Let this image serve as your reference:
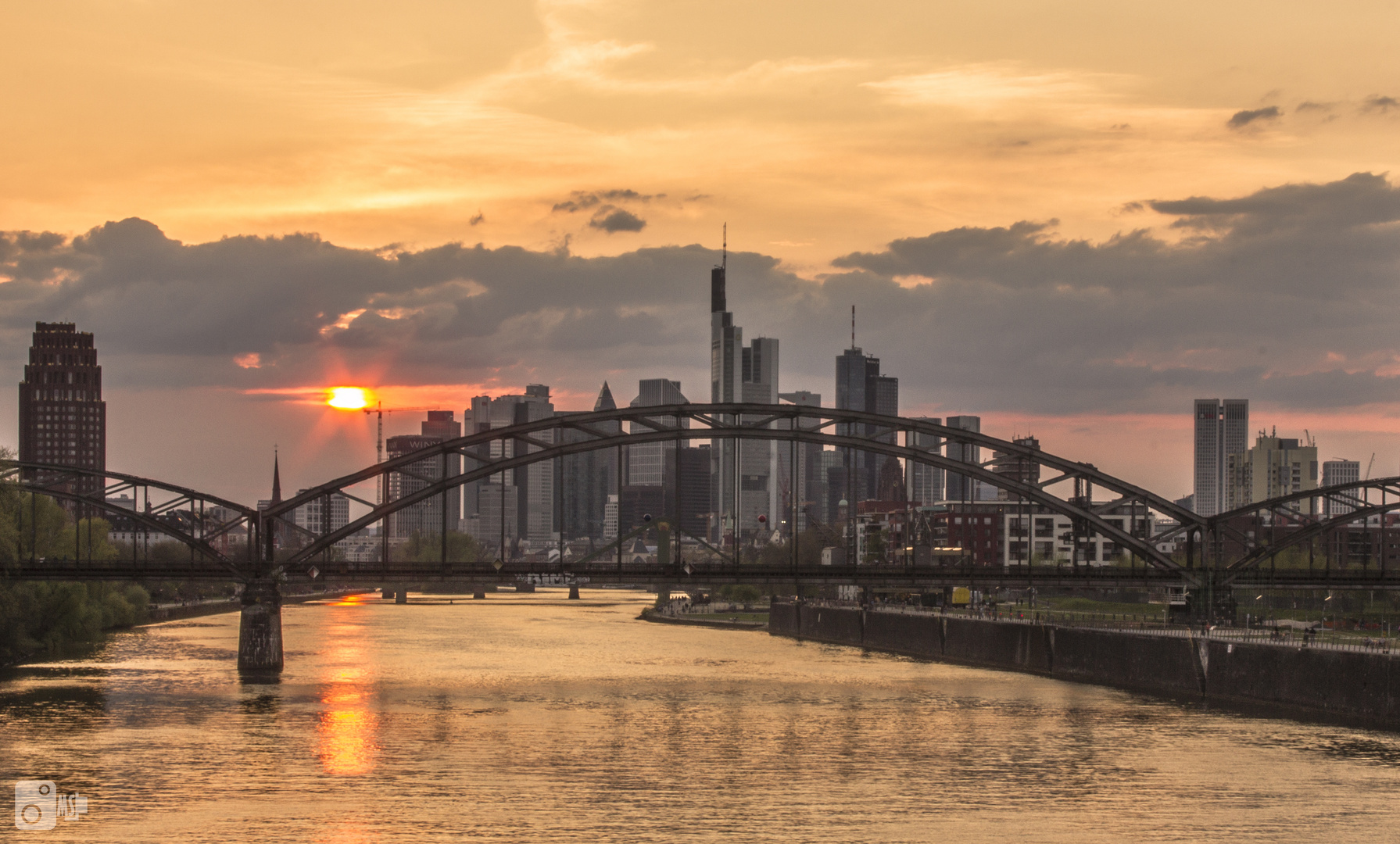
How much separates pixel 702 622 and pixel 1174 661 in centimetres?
7768

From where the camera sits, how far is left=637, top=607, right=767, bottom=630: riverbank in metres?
143

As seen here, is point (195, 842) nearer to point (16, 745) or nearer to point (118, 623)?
point (16, 745)

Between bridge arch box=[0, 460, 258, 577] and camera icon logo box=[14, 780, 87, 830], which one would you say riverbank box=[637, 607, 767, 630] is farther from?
camera icon logo box=[14, 780, 87, 830]

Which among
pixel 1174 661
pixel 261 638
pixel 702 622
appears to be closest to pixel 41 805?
pixel 261 638

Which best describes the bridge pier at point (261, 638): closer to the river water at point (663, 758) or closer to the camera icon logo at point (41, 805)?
the river water at point (663, 758)

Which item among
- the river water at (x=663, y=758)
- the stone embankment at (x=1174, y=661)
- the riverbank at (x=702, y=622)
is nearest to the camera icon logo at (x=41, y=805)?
the river water at (x=663, y=758)

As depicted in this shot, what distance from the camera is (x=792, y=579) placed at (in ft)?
268

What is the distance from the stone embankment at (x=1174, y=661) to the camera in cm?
6216

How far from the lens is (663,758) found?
176 feet

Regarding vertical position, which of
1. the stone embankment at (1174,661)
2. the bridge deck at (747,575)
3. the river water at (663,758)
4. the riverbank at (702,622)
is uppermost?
A: the bridge deck at (747,575)

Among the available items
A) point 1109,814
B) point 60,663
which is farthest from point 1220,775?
point 60,663

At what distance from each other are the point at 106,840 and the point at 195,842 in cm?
249

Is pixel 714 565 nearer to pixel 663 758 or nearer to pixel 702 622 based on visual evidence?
pixel 663 758

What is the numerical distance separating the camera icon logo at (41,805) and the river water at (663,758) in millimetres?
473
